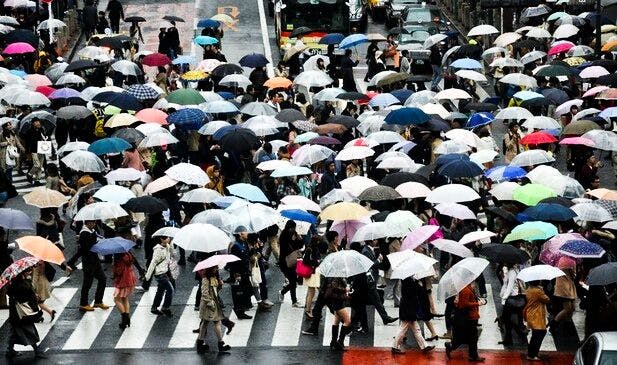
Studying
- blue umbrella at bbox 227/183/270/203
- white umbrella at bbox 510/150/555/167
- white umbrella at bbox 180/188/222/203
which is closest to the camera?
blue umbrella at bbox 227/183/270/203

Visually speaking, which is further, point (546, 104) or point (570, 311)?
point (546, 104)

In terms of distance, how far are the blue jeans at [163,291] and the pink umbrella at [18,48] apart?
16.4m

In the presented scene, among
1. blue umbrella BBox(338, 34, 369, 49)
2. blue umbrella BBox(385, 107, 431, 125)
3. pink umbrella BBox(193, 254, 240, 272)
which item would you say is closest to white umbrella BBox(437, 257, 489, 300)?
pink umbrella BBox(193, 254, 240, 272)

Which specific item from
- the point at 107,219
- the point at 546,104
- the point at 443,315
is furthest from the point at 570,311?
the point at 546,104

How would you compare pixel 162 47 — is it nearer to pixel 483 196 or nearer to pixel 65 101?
pixel 65 101

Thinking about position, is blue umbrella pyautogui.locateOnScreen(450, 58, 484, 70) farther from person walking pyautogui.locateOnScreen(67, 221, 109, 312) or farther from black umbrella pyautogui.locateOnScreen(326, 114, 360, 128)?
person walking pyautogui.locateOnScreen(67, 221, 109, 312)

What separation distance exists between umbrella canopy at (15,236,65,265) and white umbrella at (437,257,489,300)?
573cm

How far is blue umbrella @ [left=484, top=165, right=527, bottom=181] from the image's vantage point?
1104 inches

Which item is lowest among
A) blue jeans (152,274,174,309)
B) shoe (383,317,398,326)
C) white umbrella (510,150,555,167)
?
shoe (383,317,398,326)

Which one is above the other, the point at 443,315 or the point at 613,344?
the point at 613,344

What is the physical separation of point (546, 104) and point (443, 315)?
1048cm

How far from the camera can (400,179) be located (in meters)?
27.7

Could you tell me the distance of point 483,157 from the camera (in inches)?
1153

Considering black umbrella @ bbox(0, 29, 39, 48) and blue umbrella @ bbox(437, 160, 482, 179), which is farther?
black umbrella @ bbox(0, 29, 39, 48)
